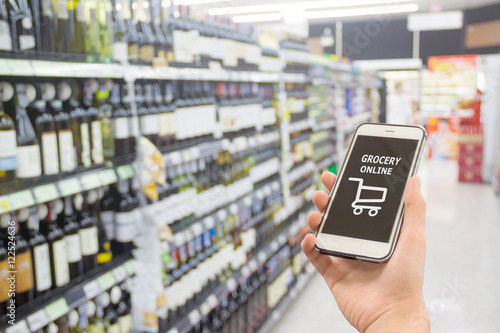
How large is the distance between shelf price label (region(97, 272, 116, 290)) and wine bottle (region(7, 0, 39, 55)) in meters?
0.84

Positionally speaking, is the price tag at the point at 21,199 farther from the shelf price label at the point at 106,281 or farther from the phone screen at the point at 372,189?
the phone screen at the point at 372,189

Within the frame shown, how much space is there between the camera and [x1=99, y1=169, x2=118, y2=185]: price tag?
5.71 feet

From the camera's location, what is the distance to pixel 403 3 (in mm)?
10227

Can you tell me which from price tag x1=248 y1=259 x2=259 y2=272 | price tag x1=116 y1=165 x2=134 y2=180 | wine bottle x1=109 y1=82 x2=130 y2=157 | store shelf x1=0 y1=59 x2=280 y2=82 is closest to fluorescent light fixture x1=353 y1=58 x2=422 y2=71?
price tag x1=248 y1=259 x2=259 y2=272

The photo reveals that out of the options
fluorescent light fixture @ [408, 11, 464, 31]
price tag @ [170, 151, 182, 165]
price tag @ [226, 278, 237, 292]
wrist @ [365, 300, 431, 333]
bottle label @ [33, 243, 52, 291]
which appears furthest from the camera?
fluorescent light fixture @ [408, 11, 464, 31]

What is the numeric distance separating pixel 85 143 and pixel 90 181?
0.17 metres

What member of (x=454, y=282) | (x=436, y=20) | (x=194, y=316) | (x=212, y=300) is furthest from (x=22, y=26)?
(x=436, y=20)

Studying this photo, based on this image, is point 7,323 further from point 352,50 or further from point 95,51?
point 352,50

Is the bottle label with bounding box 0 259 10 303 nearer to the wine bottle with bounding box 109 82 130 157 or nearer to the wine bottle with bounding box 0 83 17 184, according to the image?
the wine bottle with bounding box 0 83 17 184

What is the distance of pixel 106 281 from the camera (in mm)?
1791

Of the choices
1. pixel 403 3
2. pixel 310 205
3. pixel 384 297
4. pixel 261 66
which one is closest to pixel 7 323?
pixel 384 297

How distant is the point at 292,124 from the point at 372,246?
9.11ft

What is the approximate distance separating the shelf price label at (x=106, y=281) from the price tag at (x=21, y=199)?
46 centimetres

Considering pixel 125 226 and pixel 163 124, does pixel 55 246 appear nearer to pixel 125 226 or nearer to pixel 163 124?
pixel 125 226
